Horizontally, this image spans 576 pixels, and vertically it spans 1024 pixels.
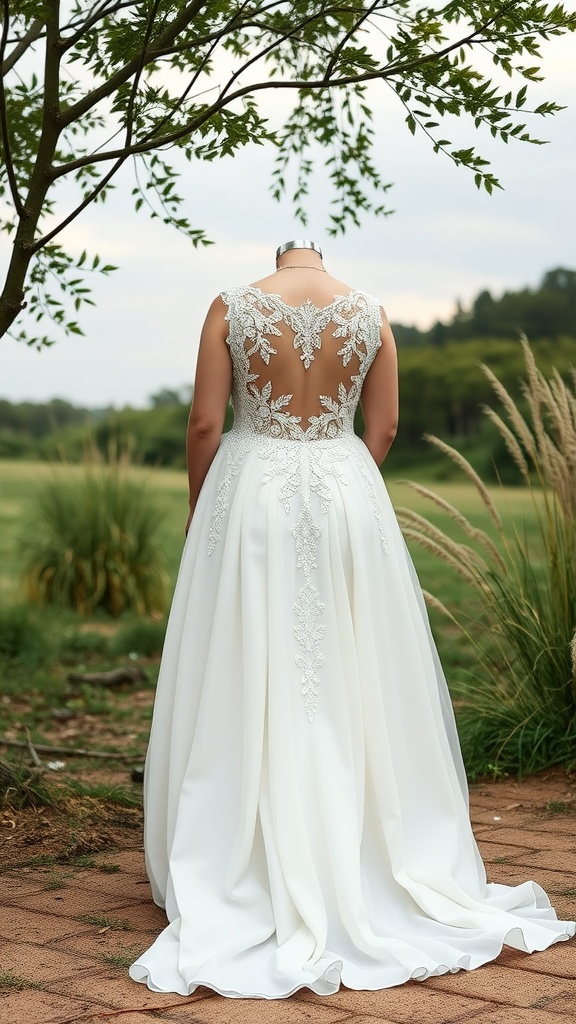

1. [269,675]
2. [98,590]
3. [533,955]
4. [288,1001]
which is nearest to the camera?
[288,1001]

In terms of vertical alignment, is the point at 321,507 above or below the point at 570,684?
above

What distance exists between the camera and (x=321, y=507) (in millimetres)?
3139

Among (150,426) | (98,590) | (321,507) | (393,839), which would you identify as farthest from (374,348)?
(150,426)

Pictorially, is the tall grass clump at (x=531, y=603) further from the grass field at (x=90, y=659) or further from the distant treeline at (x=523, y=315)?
the distant treeline at (x=523, y=315)

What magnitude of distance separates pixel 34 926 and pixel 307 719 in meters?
0.93

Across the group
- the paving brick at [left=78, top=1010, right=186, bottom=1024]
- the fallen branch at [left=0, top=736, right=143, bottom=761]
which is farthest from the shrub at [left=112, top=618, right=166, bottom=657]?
the paving brick at [left=78, top=1010, right=186, bottom=1024]

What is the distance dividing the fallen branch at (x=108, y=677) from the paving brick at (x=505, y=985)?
479 centimetres

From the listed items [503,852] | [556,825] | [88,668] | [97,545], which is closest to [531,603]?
[556,825]

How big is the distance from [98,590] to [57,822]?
19.7 feet

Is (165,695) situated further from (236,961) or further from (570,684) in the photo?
(570,684)

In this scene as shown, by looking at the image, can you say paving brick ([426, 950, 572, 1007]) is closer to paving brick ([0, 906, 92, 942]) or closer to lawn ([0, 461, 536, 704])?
paving brick ([0, 906, 92, 942])

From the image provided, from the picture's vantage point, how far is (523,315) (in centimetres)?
2698

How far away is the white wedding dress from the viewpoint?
2842mm

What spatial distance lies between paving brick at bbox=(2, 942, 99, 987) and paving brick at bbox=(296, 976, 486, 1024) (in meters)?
0.56
